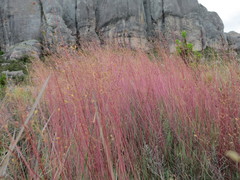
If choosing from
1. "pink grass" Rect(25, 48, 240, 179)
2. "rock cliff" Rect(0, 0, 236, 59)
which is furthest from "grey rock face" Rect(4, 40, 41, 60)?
"pink grass" Rect(25, 48, 240, 179)

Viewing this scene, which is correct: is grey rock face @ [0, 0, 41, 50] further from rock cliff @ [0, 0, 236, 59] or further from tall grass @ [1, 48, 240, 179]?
tall grass @ [1, 48, 240, 179]

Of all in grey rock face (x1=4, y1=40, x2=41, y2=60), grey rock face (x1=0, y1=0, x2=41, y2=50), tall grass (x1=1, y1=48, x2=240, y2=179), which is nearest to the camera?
tall grass (x1=1, y1=48, x2=240, y2=179)

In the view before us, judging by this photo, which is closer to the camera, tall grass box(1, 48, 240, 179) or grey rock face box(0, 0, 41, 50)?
tall grass box(1, 48, 240, 179)

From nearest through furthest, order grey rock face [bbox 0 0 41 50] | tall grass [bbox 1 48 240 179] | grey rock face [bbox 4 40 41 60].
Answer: tall grass [bbox 1 48 240 179] → grey rock face [bbox 4 40 41 60] → grey rock face [bbox 0 0 41 50]

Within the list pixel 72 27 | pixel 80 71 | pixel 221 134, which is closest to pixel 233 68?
pixel 221 134

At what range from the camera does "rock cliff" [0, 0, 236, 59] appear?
45.8ft

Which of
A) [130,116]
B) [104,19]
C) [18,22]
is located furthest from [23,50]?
[130,116]

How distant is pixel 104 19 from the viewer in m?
15.8

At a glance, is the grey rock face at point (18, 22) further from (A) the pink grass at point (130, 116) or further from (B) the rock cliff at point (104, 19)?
(A) the pink grass at point (130, 116)

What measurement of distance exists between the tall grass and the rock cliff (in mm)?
12284

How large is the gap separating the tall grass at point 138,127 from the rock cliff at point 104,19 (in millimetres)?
12284

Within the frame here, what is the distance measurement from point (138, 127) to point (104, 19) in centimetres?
1585

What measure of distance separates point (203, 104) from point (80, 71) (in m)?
1.11

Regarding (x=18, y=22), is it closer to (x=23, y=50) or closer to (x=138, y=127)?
(x=23, y=50)
